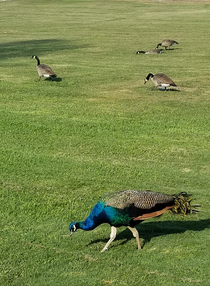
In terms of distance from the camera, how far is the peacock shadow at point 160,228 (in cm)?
833

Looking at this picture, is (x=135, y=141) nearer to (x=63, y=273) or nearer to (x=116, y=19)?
(x=63, y=273)

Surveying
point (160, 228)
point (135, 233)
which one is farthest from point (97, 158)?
point (135, 233)

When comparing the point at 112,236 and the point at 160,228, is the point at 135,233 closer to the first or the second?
the point at 112,236

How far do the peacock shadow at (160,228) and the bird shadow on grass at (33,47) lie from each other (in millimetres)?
19110

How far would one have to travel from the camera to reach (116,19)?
46.1 m

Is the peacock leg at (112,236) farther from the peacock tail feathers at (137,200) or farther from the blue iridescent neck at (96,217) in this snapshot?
the peacock tail feathers at (137,200)

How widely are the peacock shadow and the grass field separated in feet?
0.05

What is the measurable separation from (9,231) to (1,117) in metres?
7.22

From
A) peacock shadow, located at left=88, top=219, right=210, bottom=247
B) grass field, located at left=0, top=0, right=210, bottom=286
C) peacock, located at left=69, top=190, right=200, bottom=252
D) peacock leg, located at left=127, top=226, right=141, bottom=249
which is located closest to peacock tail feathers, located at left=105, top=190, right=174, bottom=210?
peacock, located at left=69, top=190, right=200, bottom=252

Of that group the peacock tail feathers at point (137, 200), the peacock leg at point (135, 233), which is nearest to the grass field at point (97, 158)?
the peacock leg at point (135, 233)

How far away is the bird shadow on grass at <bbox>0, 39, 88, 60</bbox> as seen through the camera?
2766 centimetres

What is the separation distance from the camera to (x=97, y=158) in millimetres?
12328

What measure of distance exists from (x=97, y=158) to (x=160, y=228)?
397 cm

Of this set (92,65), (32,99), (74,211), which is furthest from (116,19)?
(74,211)
